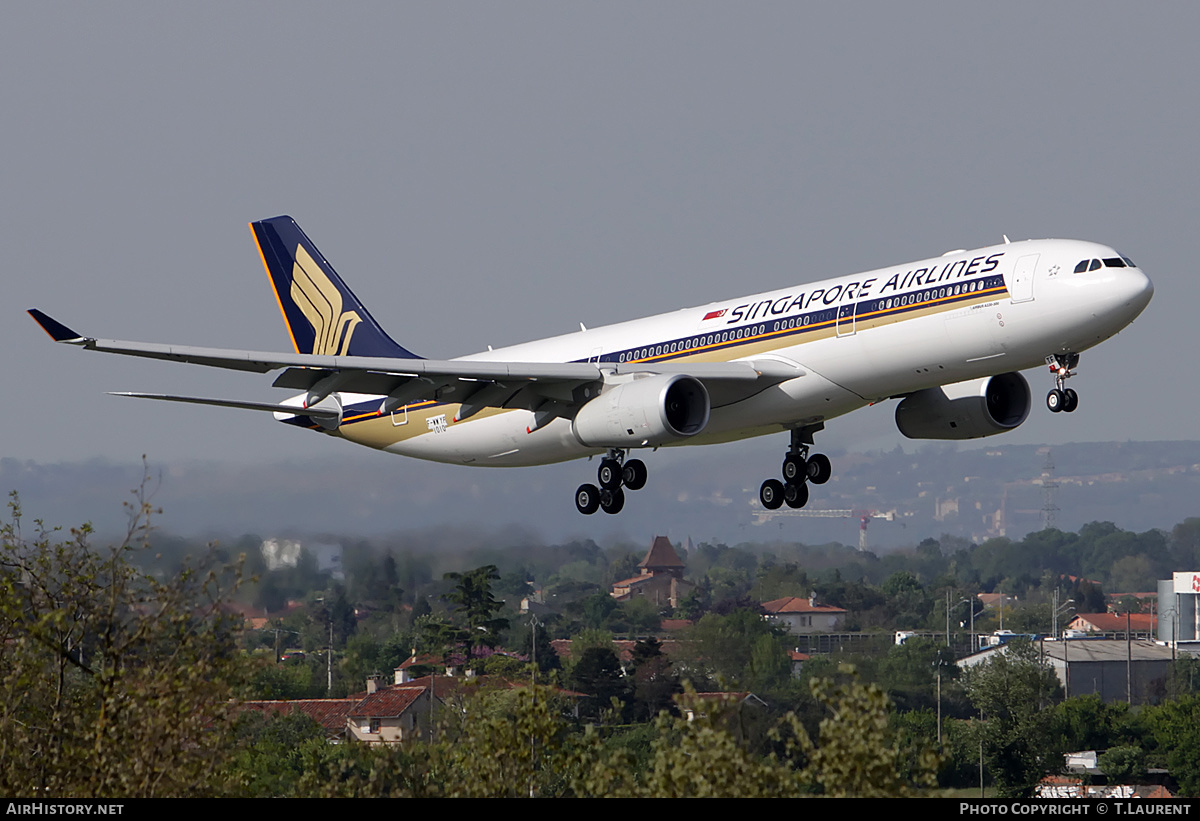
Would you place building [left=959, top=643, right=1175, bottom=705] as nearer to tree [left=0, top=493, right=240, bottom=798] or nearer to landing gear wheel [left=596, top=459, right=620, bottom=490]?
landing gear wheel [left=596, top=459, right=620, bottom=490]

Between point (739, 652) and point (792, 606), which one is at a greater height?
point (792, 606)

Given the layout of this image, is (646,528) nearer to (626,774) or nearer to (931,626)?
(931,626)

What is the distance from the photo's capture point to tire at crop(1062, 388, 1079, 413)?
112 ft

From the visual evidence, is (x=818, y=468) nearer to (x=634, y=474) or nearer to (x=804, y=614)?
(x=634, y=474)

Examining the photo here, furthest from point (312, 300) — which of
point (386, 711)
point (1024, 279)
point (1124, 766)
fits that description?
point (1124, 766)

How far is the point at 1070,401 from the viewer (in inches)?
1341

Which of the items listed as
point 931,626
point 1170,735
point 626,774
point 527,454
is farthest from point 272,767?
point 931,626

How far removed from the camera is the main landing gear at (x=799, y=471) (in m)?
41.7

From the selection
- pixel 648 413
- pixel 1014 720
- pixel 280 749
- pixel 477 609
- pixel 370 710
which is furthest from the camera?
pixel 477 609

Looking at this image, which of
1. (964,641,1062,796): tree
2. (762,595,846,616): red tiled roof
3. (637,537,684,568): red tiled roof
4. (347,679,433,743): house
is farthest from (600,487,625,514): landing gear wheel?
(637,537,684,568): red tiled roof

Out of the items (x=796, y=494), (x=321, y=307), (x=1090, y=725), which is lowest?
(x=1090, y=725)

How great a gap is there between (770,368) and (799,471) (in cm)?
604
